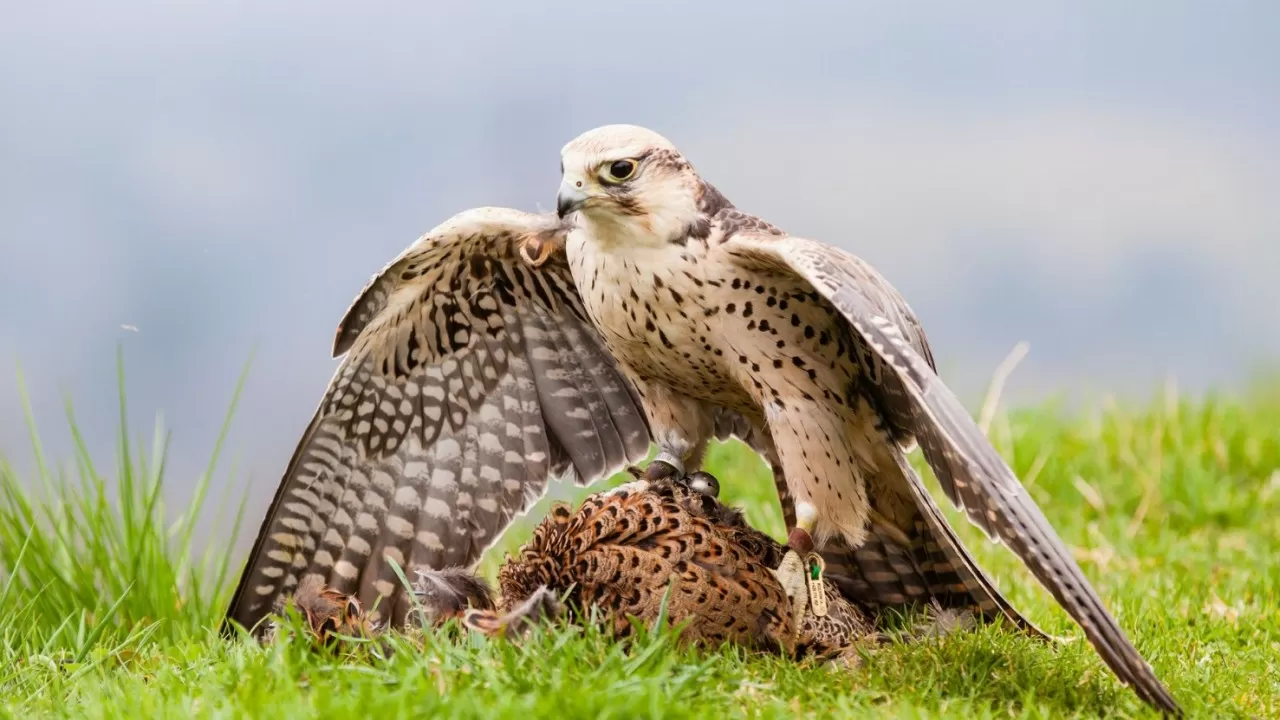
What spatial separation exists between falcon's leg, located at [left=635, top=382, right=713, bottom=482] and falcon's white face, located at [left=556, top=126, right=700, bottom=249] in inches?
27.1

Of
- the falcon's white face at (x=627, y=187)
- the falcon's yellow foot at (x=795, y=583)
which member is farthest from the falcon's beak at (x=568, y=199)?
the falcon's yellow foot at (x=795, y=583)

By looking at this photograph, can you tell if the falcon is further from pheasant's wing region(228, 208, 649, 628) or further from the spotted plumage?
the spotted plumage

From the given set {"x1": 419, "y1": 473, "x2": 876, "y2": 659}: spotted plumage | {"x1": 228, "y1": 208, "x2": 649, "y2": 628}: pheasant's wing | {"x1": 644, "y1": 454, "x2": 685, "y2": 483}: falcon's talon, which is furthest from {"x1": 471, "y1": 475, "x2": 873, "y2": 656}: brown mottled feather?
{"x1": 228, "y1": 208, "x2": 649, "y2": 628}: pheasant's wing

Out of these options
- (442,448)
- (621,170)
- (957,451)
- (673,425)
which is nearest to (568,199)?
(621,170)

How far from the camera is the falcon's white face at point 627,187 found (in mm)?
3666

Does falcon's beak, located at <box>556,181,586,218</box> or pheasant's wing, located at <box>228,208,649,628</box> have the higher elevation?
falcon's beak, located at <box>556,181,586,218</box>

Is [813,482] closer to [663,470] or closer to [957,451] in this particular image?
[663,470]

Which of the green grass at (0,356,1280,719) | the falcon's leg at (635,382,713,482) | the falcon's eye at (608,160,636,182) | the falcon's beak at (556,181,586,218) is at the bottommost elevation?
the green grass at (0,356,1280,719)

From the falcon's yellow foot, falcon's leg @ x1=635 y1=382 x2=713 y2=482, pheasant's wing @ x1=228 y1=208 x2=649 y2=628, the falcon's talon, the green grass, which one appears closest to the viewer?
the green grass

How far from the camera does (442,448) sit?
15.9 ft

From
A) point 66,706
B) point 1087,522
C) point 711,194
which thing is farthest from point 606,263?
point 1087,522

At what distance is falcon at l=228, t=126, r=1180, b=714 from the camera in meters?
3.61

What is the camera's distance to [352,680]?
308cm

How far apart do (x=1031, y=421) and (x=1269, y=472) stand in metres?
1.41
